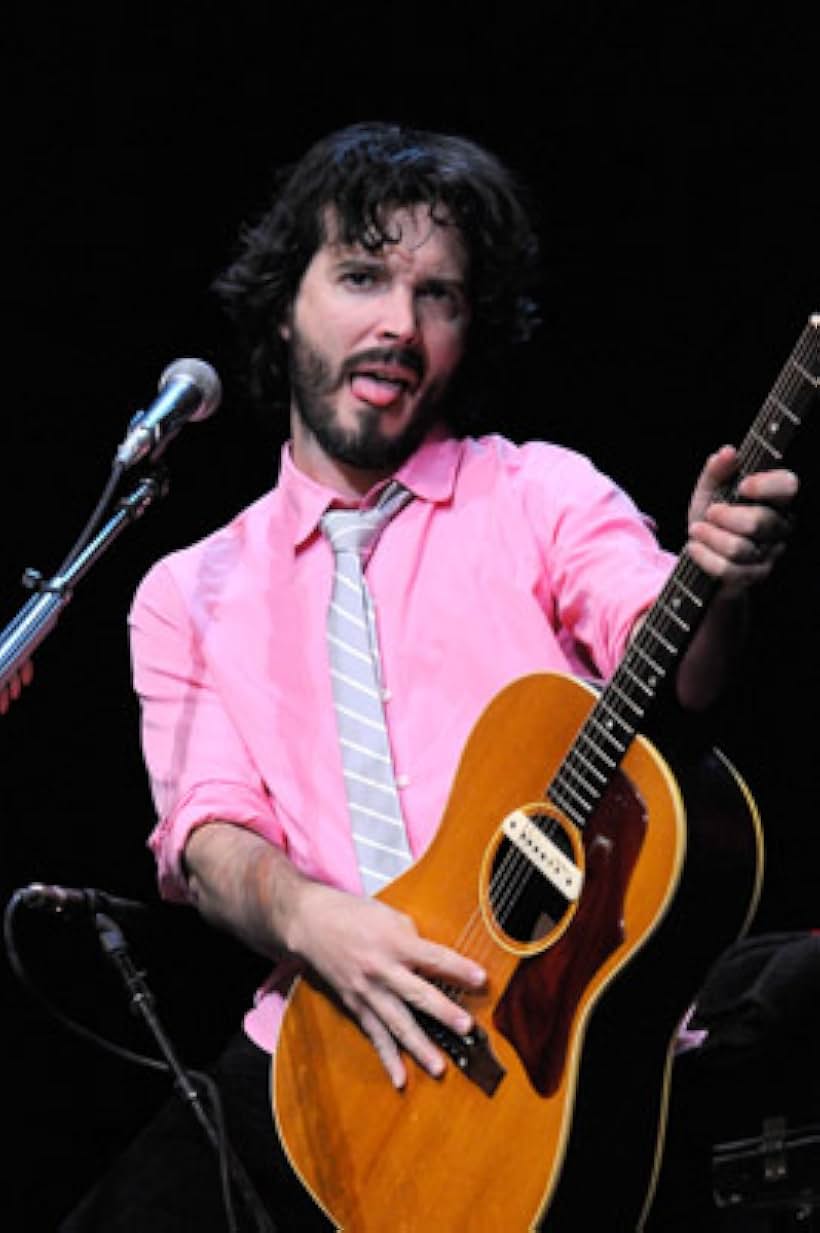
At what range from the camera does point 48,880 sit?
12.5ft

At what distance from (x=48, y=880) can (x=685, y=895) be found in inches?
86.1

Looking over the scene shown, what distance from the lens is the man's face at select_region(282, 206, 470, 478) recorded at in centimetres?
292

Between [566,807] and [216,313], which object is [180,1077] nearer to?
[566,807]

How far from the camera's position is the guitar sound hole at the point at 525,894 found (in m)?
2.16

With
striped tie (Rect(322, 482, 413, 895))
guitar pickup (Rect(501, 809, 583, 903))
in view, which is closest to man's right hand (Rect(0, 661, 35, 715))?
striped tie (Rect(322, 482, 413, 895))

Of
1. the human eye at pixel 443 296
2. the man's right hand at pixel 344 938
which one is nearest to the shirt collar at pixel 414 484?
the human eye at pixel 443 296

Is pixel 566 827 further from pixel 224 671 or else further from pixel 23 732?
pixel 23 732

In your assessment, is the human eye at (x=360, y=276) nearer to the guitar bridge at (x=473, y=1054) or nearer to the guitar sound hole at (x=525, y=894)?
the guitar sound hole at (x=525, y=894)

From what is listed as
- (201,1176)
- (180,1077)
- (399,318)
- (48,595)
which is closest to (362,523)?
(399,318)

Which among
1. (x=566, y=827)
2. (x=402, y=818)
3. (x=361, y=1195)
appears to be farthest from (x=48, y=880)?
(x=566, y=827)

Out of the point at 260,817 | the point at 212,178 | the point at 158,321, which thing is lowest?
the point at 260,817

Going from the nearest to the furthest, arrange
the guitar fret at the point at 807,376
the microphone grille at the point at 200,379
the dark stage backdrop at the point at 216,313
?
the guitar fret at the point at 807,376 < the microphone grille at the point at 200,379 < the dark stage backdrop at the point at 216,313

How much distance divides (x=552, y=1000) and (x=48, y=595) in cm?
90

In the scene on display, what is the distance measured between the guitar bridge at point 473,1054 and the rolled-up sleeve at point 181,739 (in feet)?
1.90
